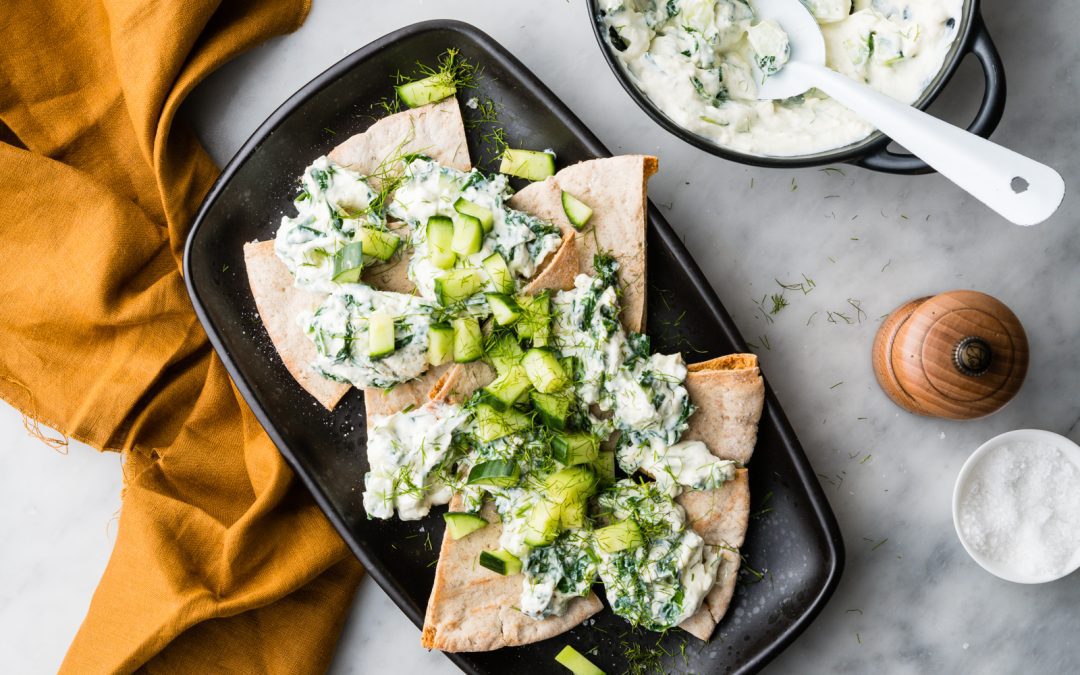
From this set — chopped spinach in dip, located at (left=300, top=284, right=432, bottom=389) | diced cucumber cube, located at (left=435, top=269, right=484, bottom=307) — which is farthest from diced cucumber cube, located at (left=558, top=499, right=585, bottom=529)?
diced cucumber cube, located at (left=435, top=269, right=484, bottom=307)

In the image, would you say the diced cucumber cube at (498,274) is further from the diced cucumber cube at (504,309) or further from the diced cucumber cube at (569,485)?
the diced cucumber cube at (569,485)

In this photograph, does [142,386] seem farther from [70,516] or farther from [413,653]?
[413,653]

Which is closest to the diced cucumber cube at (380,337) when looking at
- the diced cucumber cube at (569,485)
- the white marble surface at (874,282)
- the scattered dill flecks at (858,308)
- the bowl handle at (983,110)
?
the diced cucumber cube at (569,485)

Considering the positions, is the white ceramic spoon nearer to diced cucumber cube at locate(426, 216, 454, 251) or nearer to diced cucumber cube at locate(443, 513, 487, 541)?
diced cucumber cube at locate(426, 216, 454, 251)

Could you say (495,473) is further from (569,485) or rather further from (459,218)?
(459,218)

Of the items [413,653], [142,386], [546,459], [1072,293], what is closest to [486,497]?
[546,459]
